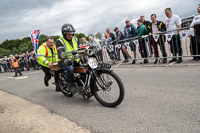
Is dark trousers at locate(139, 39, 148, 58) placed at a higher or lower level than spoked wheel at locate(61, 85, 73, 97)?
higher

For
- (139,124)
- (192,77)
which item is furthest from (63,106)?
(192,77)

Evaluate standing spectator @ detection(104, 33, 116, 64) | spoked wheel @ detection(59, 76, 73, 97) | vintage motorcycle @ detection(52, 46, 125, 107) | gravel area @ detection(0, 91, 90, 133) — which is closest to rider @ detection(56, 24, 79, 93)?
vintage motorcycle @ detection(52, 46, 125, 107)

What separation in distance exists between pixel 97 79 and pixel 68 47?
126 cm

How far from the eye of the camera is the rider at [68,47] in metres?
3.88

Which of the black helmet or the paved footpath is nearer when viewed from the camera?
the paved footpath

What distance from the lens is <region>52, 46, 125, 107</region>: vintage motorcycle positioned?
3.38 metres

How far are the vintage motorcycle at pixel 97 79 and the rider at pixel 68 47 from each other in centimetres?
17

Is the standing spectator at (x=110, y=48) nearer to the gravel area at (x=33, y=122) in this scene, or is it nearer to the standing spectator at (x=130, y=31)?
the standing spectator at (x=130, y=31)

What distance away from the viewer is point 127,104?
3.54 m

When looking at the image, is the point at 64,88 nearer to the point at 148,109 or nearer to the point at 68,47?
the point at 68,47

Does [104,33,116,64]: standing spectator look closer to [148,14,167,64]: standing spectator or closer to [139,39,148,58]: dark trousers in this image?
[139,39,148,58]: dark trousers

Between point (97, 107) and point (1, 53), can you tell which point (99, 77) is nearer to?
point (97, 107)

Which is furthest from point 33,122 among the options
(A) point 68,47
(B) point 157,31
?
(B) point 157,31

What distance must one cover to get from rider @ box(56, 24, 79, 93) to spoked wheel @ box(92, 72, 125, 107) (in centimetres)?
77
